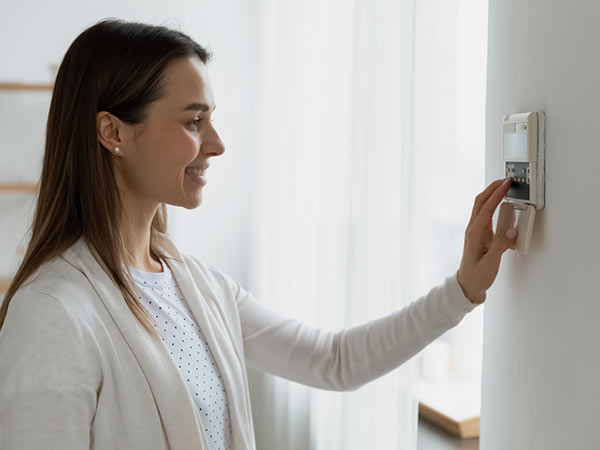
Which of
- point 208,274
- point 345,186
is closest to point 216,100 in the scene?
point 345,186

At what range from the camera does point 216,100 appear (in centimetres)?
268

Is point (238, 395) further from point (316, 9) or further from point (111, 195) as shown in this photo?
point (316, 9)

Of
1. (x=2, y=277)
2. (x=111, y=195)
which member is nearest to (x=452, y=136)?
(x=111, y=195)

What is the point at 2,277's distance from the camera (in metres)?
2.53

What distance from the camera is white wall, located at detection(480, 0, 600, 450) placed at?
662 mm

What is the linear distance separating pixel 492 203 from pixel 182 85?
0.52 metres

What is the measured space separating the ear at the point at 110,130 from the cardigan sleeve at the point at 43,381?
27cm

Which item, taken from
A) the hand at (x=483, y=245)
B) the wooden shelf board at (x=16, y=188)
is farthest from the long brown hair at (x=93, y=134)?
the wooden shelf board at (x=16, y=188)

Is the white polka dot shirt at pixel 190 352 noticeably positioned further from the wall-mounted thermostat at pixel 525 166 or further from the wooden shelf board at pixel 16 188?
the wooden shelf board at pixel 16 188

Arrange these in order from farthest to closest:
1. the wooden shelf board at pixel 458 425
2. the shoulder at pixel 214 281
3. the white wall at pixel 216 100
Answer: the white wall at pixel 216 100 < the wooden shelf board at pixel 458 425 < the shoulder at pixel 214 281

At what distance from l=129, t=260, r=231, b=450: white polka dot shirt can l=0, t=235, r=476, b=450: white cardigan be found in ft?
0.05

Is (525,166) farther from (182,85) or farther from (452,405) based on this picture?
(452,405)

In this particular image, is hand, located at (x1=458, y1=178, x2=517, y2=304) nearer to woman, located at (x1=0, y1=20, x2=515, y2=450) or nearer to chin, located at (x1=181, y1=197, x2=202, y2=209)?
woman, located at (x1=0, y1=20, x2=515, y2=450)

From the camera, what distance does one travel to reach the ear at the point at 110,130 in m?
1.06
